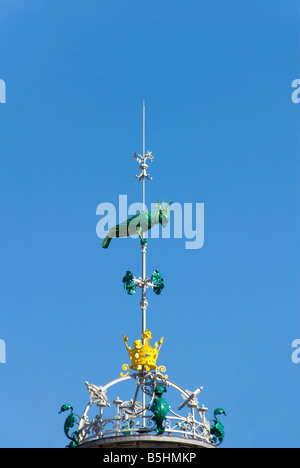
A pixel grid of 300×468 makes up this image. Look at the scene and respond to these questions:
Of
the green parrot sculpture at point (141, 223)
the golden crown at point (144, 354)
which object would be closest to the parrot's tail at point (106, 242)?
the green parrot sculpture at point (141, 223)

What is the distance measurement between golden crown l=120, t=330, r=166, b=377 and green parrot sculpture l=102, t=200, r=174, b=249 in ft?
16.7

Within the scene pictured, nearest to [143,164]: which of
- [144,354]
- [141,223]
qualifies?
[141,223]

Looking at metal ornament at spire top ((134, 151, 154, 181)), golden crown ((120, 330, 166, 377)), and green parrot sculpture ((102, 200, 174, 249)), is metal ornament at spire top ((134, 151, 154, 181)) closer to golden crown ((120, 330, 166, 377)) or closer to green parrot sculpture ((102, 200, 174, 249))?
green parrot sculpture ((102, 200, 174, 249))

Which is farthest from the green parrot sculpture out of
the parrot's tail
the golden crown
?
the golden crown

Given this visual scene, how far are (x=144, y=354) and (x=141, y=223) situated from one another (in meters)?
6.54

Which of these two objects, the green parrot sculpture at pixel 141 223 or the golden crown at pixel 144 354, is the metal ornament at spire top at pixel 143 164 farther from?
the golden crown at pixel 144 354

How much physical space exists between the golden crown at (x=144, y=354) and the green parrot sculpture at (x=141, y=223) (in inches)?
201

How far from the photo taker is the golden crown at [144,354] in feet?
182

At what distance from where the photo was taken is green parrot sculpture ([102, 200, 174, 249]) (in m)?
58.9

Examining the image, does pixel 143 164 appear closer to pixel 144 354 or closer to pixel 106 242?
pixel 106 242

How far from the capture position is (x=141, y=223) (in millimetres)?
58875
